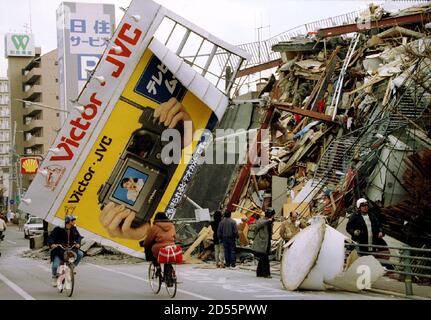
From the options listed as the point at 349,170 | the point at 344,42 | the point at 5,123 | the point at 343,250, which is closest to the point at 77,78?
the point at 344,42

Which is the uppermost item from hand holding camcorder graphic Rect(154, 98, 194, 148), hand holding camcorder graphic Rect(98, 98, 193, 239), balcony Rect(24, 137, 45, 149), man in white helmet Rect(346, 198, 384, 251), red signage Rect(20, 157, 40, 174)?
balcony Rect(24, 137, 45, 149)

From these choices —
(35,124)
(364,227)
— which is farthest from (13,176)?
(364,227)

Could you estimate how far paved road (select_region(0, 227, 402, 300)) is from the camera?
1511cm

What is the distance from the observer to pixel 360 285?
15422 mm

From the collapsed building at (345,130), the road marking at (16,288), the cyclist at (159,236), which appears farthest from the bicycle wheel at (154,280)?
the collapsed building at (345,130)

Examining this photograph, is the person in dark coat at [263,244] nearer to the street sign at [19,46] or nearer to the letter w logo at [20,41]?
the street sign at [19,46]

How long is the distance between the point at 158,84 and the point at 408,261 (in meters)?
11.1

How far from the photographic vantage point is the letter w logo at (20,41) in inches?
4328

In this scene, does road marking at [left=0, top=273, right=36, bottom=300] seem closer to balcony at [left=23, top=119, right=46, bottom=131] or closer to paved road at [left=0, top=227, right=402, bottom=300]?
paved road at [left=0, top=227, right=402, bottom=300]

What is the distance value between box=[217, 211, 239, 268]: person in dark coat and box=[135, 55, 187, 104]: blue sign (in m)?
Result: 4.77

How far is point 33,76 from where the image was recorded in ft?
338

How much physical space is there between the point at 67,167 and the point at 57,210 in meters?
1.35

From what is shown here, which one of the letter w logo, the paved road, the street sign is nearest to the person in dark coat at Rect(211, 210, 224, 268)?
the paved road

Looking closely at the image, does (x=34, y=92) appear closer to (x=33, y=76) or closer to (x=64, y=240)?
(x=33, y=76)
